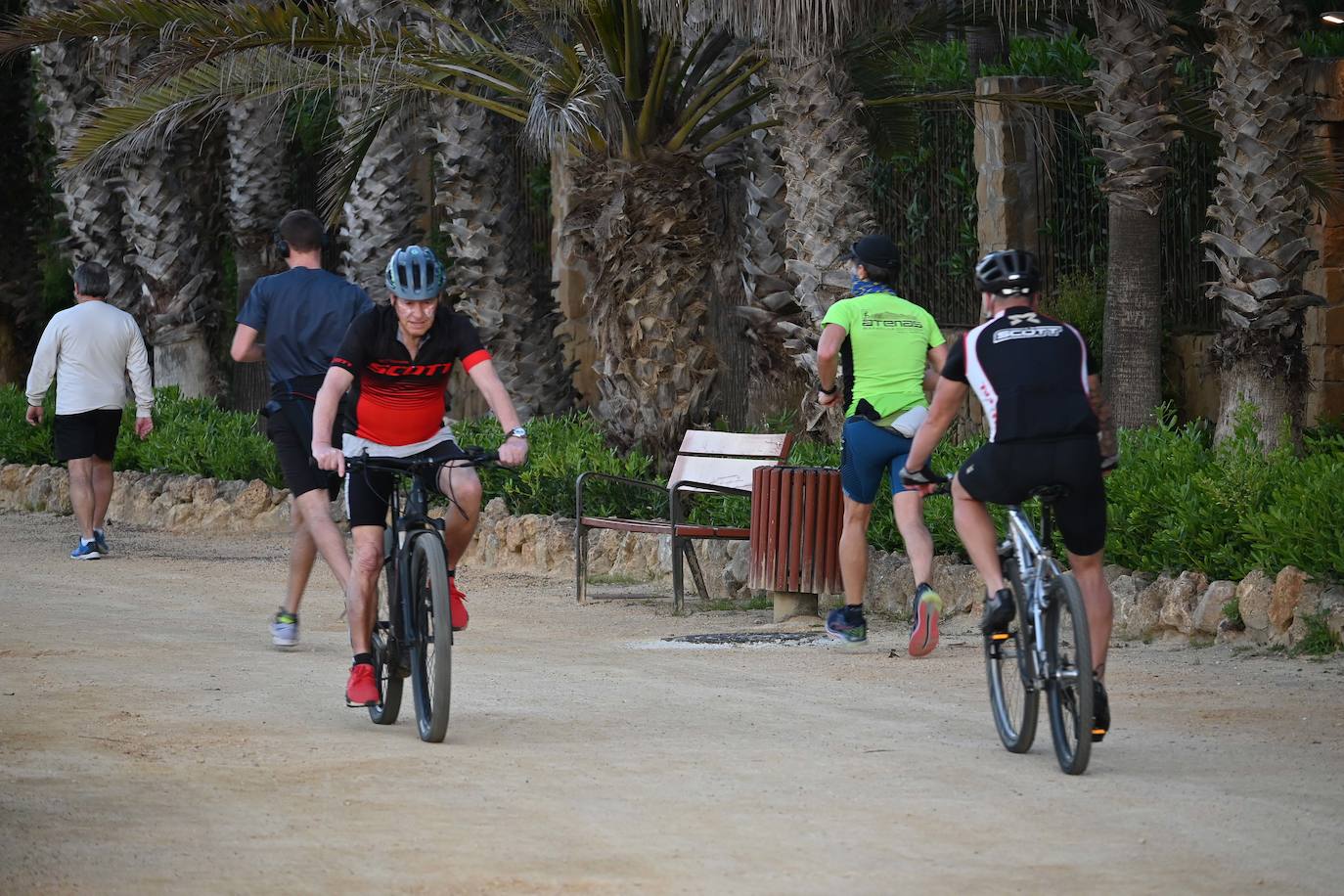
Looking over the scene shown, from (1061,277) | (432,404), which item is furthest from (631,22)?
(432,404)

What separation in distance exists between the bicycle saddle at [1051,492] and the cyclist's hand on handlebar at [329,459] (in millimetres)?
2297

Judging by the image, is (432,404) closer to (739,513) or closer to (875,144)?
(739,513)

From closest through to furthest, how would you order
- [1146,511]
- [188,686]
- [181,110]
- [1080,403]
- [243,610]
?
[1080,403] → [188,686] → [1146,511] → [243,610] → [181,110]

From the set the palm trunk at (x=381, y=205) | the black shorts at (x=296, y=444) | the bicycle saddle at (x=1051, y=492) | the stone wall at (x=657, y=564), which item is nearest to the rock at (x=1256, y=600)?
the stone wall at (x=657, y=564)

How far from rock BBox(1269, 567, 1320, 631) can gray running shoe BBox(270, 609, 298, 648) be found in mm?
4377

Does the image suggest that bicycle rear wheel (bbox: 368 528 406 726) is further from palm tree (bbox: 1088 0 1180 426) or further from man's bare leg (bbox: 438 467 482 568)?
palm tree (bbox: 1088 0 1180 426)

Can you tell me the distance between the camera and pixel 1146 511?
9.13m

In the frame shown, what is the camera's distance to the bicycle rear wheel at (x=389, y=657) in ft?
22.2

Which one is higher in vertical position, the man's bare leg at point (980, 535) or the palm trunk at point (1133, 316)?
the palm trunk at point (1133, 316)

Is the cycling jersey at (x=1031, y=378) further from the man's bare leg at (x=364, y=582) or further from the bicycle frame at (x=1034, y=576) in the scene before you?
the man's bare leg at (x=364, y=582)

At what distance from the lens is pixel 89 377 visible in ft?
42.5

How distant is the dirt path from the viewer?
191 inches

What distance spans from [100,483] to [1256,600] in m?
7.99

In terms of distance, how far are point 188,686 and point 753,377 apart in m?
7.47
